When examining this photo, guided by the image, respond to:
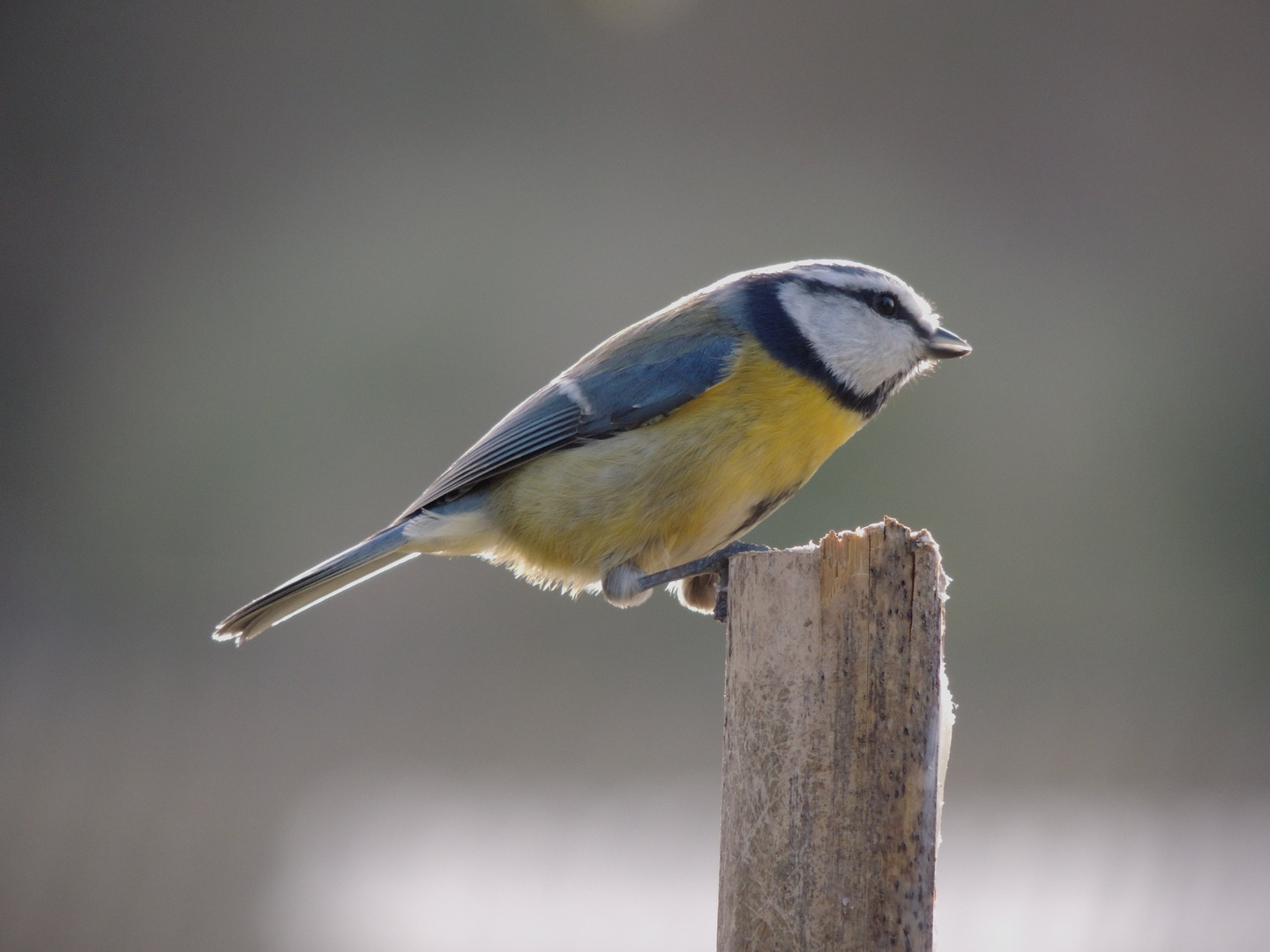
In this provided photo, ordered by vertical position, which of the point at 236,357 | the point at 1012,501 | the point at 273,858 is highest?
the point at 236,357

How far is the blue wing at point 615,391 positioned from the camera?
1.94 m

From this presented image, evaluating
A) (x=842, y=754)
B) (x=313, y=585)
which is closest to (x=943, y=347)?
(x=842, y=754)

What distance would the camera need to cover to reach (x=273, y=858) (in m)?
3.51

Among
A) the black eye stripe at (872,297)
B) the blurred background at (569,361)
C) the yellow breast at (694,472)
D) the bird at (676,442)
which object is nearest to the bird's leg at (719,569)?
the bird at (676,442)

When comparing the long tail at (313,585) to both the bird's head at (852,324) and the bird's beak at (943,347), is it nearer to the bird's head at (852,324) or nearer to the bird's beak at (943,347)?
the bird's head at (852,324)

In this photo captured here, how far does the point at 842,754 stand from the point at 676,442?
82 cm

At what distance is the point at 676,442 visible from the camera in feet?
6.18

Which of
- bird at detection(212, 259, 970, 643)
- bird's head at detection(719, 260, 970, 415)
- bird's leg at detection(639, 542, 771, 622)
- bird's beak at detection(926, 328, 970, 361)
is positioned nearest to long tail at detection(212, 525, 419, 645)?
bird at detection(212, 259, 970, 643)

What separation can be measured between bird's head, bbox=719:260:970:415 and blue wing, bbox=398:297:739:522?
9 centimetres

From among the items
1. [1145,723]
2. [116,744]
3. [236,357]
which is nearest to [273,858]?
[116,744]

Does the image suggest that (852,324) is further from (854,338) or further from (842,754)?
(842,754)

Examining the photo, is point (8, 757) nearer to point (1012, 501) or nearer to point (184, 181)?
point (184, 181)

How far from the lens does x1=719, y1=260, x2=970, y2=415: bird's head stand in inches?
77.7

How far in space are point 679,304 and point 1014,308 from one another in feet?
15.4
